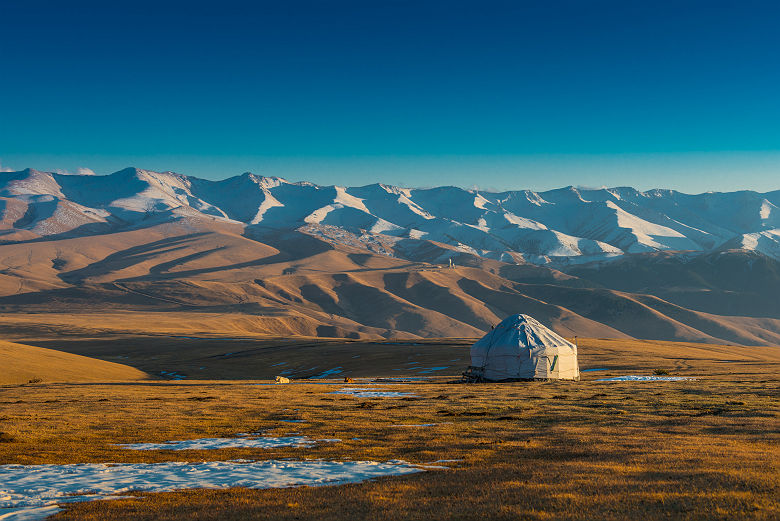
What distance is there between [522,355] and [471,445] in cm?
4039

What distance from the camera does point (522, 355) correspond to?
6388cm

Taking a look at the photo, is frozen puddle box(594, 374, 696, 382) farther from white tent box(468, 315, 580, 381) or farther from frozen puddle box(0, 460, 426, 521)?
frozen puddle box(0, 460, 426, 521)

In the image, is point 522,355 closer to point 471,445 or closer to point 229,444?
point 471,445

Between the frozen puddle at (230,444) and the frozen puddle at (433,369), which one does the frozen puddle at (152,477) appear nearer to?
the frozen puddle at (230,444)

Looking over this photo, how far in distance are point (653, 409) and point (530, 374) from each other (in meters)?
27.4

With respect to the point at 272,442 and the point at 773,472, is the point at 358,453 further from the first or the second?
the point at 773,472

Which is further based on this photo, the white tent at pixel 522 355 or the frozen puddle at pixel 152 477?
the white tent at pixel 522 355

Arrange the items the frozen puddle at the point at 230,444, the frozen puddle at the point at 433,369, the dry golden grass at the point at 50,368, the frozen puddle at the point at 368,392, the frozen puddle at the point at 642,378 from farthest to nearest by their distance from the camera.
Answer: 1. the frozen puddle at the point at 433,369
2. the dry golden grass at the point at 50,368
3. the frozen puddle at the point at 642,378
4. the frozen puddle at the point at 368,392
5. the frozen puddle at the point at 230,444

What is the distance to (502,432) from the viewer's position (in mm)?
28406

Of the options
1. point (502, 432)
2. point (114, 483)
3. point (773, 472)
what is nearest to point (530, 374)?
point (502, 432)

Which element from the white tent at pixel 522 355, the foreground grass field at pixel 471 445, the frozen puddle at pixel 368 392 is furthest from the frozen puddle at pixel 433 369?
the foreground grass field at pixel 471 445

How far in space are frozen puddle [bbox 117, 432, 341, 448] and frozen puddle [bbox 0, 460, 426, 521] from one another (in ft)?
11.4

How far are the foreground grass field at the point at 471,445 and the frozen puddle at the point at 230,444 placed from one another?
0.91 metres

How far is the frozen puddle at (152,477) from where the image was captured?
55.3 feet
